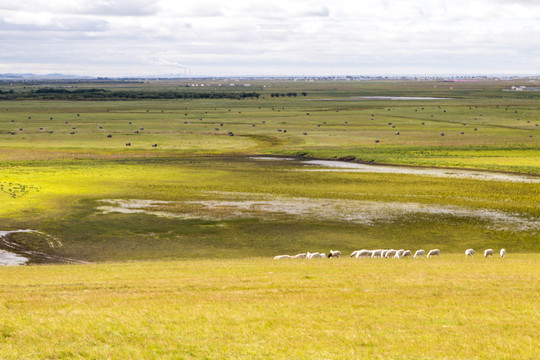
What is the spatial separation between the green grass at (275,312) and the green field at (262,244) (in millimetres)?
90

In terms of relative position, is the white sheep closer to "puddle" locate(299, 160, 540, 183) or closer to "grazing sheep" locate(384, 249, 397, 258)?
"grazing sheep" locate(384, 249, 397, 258)

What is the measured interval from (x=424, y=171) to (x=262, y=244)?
4109cm

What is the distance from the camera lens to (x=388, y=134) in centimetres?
12312

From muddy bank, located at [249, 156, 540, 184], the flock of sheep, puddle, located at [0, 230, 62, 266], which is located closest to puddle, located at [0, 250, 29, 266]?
puddle, located at [0, 230, 62, 266]

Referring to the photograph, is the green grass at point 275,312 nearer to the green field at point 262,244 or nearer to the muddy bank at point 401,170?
the green field at point 262,244

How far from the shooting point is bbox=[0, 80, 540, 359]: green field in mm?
17656

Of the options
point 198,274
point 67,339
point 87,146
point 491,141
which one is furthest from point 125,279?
point 491,141

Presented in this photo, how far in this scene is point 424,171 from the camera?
77938 mm

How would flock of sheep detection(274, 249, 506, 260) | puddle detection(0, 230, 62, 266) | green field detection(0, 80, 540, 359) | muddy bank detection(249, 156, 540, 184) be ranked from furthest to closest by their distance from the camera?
muddy bank detection(249, 156, 540, 184) → puddle detection(0, 230, 62, 266) → flock of sheep detection(274, 249, 506, 260) → green field detection(0, 80, 540, 359)

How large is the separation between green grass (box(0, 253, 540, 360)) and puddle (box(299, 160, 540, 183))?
43639 millimetres

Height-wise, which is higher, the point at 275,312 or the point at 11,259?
the point at 275,312

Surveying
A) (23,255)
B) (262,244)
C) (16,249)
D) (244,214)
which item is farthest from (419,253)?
(16,249)

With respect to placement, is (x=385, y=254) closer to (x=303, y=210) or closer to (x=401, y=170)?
(x=303, y=210)

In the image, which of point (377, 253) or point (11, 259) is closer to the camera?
point (377, 253)
